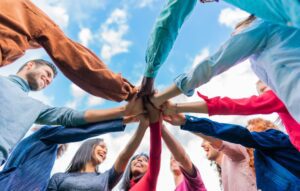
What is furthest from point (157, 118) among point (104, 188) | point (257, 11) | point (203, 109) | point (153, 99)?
point (257, 11)

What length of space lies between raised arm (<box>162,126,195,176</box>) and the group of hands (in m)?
0.31

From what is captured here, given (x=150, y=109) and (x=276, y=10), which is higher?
(x=150, y=109)

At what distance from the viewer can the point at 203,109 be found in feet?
8.35

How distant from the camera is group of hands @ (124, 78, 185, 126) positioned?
2.71 m

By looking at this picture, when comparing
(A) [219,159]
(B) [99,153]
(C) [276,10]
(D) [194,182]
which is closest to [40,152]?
(B) [99,153]

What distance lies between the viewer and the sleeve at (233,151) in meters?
2.95

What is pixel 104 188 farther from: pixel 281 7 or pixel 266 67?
pixel 281 7

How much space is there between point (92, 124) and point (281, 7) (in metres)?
1.83

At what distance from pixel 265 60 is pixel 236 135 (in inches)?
40.5

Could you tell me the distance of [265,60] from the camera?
1753 millimetres

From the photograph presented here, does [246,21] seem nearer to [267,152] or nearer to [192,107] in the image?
[192,107]

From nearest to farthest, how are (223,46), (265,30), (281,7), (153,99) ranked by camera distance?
(281,7) < (265,30) < (223,46) < (153,99)

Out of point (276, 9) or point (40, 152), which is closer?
point (276, 9)

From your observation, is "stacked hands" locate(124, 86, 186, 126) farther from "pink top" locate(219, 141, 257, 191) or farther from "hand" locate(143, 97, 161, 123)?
"pink top" locate(219, 141, 257, 191)
